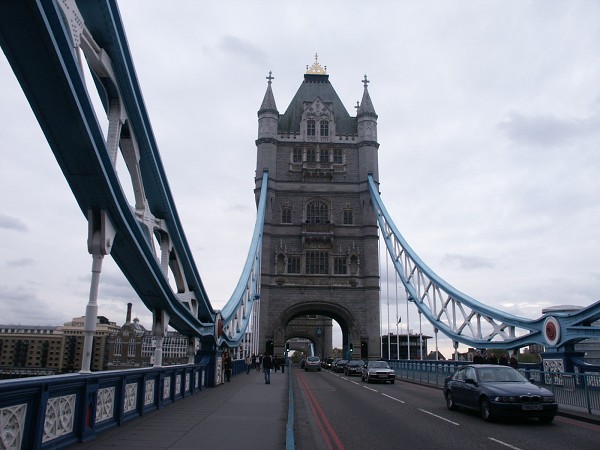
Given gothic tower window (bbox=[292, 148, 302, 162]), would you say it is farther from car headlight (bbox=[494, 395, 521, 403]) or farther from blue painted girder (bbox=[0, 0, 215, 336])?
car headlight (bbox=[494, 395, 521, 403])

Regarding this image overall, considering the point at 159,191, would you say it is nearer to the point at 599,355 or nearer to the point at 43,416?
the point at 43,416

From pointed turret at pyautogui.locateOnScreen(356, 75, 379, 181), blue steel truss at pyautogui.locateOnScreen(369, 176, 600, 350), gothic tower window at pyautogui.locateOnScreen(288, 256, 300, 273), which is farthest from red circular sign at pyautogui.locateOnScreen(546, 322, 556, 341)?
pointed turret at pyautogui.locateOnScreen(356, 75, 379, 181)

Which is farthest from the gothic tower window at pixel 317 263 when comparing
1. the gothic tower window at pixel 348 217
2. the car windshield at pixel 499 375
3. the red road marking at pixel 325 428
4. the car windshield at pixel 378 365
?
the car windshield at pixel 499 375

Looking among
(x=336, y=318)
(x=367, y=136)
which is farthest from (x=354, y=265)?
(x=367, y=136)

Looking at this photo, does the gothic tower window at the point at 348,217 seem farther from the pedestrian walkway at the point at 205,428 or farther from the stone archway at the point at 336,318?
the pedestrian walkway at the point at 205,428

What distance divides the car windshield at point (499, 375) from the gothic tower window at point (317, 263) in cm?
3866

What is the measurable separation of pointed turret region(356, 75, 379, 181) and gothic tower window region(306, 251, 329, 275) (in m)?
9.35

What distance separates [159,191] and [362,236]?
4058 cm

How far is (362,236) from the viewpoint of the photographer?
52.1 m

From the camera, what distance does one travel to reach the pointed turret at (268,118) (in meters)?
56.0

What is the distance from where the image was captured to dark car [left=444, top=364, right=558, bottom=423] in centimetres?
1105

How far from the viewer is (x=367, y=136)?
2205 inches

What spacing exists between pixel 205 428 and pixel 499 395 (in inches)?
246

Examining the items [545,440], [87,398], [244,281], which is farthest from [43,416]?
[244,281]
